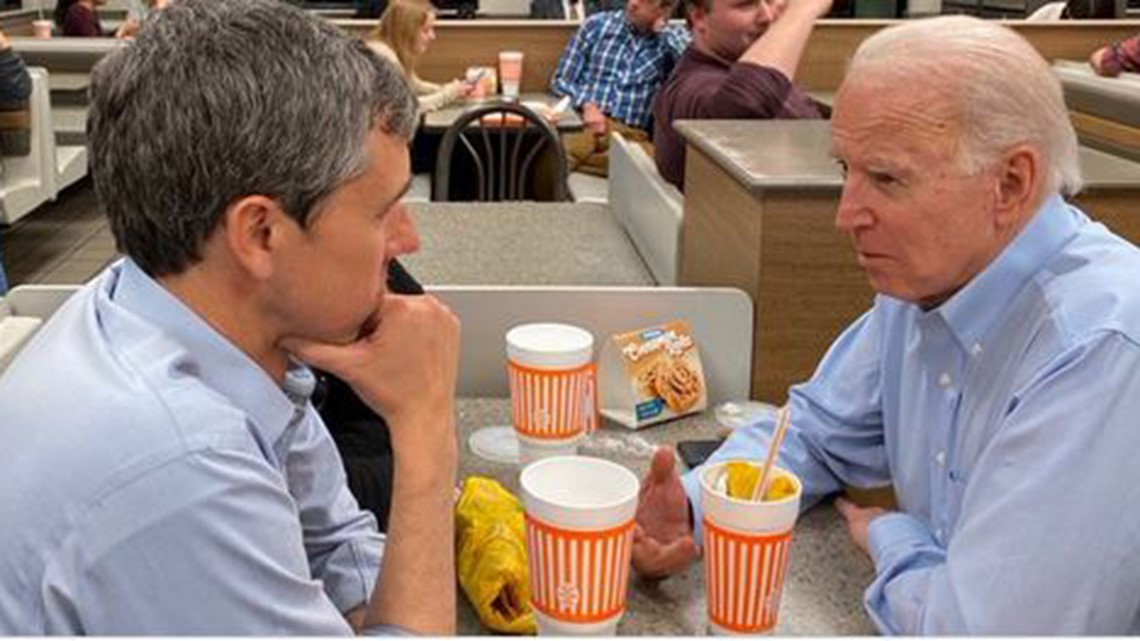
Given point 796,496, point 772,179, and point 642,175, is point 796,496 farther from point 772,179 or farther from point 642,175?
point 642,175

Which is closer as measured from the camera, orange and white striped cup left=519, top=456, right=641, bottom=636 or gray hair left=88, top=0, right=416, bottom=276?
gray hair left=88, top=0, right=416, bottom=276

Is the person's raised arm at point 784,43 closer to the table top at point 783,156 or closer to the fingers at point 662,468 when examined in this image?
the table top at point 783,156

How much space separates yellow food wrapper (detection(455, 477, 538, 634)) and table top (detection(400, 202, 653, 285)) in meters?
0.94

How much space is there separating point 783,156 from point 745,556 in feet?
2.97

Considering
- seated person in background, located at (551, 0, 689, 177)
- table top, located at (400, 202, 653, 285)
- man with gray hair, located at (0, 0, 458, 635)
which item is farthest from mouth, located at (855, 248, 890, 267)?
seated person in background, located at (551, 0, 689, 177)

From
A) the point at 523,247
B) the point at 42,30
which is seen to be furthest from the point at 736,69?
the point at 42,30

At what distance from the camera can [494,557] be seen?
45.4 inches

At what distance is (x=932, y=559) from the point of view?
119 centimetres

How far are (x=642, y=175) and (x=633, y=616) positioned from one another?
146cm

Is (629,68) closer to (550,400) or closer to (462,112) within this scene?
(462,112)

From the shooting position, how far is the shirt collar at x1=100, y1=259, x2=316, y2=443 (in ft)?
2.92

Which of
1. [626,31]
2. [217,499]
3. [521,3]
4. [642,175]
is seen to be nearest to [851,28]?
[626,31]

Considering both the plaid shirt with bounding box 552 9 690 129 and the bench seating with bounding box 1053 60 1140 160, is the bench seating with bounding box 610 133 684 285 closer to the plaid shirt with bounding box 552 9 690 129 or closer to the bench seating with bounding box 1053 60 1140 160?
the bench seating with bounding box 1053 60 1140 160

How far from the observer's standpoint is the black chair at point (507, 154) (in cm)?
392
